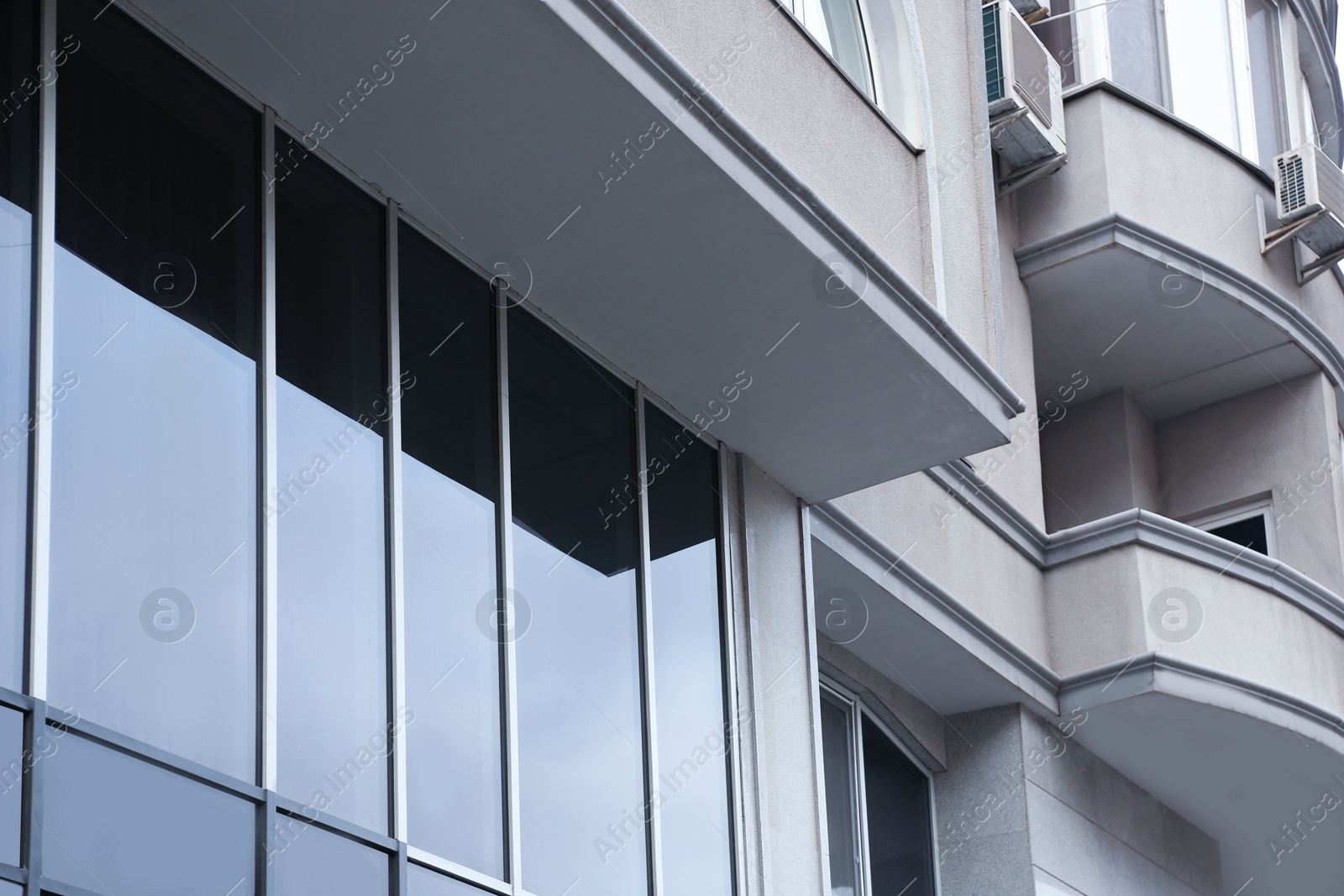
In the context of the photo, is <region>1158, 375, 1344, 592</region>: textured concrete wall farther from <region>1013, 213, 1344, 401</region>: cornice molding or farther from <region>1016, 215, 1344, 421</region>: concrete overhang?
<region>1013, 213, 1344, 401</region>: cornice molding

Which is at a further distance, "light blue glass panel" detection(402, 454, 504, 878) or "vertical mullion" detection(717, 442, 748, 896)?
"vertical mullion" detection(717, 442, 748, 896)

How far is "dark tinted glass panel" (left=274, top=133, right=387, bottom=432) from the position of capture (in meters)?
7.83

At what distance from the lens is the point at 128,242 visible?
7.11 m

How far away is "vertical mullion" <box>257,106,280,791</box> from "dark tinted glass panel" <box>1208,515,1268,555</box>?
12.2m

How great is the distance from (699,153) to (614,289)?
1260mm

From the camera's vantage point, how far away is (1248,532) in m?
17.8

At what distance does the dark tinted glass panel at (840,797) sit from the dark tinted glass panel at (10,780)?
741cm

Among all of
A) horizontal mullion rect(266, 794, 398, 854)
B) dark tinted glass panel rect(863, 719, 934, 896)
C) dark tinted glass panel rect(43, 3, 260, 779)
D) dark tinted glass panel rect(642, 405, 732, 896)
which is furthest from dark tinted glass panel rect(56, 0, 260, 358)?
dark tinted glass panel rect(863, 719, 934, 896)

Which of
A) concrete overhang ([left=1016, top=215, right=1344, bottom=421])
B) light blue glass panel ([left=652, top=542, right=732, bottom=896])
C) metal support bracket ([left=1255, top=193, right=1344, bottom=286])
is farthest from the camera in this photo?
metal support bracket ([left=1255, top=193, right=1344, bottom=286])

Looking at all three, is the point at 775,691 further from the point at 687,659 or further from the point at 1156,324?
the point at 1156,324

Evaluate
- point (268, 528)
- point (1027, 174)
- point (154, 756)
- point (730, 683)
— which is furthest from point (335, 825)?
Answer: point (1027, 174)

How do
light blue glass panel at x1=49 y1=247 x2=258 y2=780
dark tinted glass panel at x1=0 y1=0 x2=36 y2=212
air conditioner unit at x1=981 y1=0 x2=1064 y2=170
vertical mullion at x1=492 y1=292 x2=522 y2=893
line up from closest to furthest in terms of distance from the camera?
light blue glass panel at x1=49 y1=247 x2=258 y2=780, dark tinted glass panel at x1=0 y1=0 x2=36 y2=212, vertical mullion at x1=492 y1=292 x2=522 y2=893, air conditioner unit at x1=981 y1=0 x2=1064 y2=170

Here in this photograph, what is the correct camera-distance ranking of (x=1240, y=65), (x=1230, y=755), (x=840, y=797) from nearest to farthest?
(x=840, y=797), (x=1230, y=755), (x=1240, y=65)

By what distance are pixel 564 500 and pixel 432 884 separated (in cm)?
233
